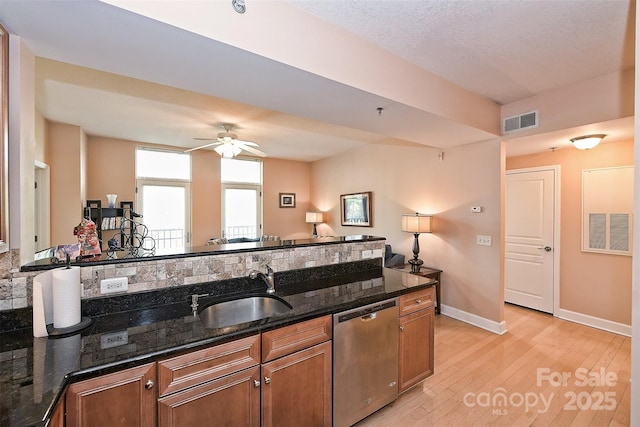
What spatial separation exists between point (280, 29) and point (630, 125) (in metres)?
3.46

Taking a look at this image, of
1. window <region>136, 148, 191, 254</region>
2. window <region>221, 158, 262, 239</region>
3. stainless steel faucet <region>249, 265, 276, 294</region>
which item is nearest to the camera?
stainless steel faucet <region>249, 265, 276, 294</region>

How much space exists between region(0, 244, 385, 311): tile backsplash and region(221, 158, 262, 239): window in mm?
4348

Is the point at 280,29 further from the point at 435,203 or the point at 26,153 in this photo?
the point at 435,203

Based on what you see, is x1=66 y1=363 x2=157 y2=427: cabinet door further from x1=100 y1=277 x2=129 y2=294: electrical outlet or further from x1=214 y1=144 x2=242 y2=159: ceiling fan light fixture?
x1=214 y1=144 x2=242 y2=159: ceiling fan light fixture

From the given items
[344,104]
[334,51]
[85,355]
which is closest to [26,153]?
[85,355]

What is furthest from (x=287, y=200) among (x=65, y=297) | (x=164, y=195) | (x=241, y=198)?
(x=65, y=297)

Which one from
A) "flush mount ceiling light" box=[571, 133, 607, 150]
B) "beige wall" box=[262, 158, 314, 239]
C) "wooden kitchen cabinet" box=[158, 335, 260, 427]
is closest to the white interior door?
"flush mount ceiling light" box=[571, 133, 607, 150]

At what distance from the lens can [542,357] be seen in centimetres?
282

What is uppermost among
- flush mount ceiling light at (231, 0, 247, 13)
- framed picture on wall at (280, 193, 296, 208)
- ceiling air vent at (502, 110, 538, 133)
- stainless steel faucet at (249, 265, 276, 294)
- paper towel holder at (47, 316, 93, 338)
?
flush mount ceiling light at (231, 0, 247, 13)

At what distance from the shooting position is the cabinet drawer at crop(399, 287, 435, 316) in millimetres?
2066

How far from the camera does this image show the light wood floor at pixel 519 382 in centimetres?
203

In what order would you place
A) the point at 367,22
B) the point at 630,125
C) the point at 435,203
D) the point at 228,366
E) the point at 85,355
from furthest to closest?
1. the point at 435,203
2. the point at 630,125
3. the point at 367,22
4. the point at 228,366
5. the point at 85,355

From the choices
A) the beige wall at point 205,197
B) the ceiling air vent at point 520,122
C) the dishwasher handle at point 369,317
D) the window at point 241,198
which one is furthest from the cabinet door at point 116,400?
the window at point 241,198

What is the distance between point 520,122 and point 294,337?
3388mm
